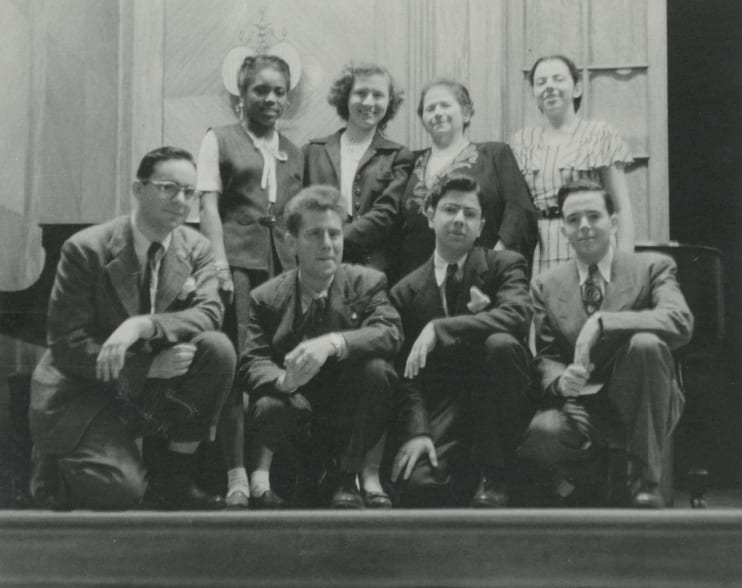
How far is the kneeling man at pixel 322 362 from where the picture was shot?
367 centimetres

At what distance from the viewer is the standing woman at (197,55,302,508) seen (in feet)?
13.1

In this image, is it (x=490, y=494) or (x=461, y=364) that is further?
(x=461, y=364)

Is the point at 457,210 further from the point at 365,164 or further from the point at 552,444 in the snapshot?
the point at 552,444

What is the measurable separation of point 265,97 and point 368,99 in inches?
13.0

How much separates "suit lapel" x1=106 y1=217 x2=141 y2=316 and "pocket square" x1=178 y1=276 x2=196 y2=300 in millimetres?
142

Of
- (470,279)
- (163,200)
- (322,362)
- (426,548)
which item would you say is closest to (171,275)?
(163,200)

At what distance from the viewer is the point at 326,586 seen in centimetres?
354

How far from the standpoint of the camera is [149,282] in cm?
391

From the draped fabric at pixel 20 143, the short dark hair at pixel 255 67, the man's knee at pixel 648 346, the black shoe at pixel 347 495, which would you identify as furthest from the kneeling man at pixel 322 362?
the draped fabric at pixel 20 143

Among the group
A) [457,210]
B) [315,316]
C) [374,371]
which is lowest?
[374,371]

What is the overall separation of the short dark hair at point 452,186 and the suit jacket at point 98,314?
2.32 feet

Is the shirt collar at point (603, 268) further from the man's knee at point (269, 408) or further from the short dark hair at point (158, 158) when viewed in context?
the short dark hair at point (158, 158)

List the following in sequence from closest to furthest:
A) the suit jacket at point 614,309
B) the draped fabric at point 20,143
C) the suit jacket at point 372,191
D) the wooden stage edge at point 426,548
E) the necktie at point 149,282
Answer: the wooden stage edge at point 426,548
the suit jacket at point 614,309
the necktie at point 149,282
the suit jacket at point 372,191
the draped fabric at point 20,143

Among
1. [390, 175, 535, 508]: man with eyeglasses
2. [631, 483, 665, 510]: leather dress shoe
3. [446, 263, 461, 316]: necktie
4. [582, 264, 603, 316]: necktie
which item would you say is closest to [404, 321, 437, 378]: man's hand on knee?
[390, 175, 535, 508]: man with eyeglasses
